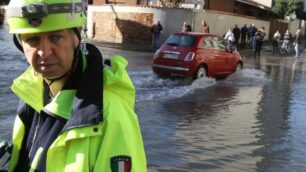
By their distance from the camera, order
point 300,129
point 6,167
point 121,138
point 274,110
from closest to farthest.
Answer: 1. point 121,138
2. point 6,167
3. point 300,129
4. point 274,110

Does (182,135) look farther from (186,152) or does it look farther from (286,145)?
(286,145)

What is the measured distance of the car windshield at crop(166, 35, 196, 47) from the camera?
15297mm

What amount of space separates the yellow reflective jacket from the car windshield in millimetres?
13488

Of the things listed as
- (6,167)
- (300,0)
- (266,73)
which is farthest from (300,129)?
(300,0)

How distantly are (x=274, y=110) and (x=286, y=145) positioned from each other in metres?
3.37

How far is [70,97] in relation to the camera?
1.86 m

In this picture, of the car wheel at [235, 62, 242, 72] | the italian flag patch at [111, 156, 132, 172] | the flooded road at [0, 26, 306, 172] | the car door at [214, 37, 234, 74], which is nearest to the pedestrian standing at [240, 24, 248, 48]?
the car wheel at [235, 62, 242, 72]

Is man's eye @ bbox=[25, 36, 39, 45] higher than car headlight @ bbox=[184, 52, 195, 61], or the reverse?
man's eye @ bbox=[25, 36, 39, 45]

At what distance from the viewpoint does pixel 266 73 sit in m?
20.3

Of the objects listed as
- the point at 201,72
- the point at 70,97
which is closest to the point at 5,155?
the point at 70,97

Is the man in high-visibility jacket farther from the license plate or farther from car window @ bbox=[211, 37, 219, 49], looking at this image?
car window @ bbox=[211, 37, 219, 49]

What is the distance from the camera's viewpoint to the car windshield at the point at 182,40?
1530 cm


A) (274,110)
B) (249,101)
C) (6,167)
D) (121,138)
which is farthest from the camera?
(249,101)

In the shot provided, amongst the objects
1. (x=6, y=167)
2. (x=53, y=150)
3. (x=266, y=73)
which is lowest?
(x=266, y=73)
